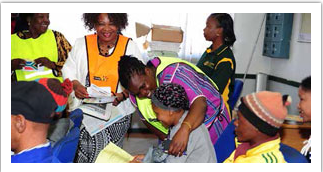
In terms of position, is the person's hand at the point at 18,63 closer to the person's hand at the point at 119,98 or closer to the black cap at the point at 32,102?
the person's hand at the point at 119,98

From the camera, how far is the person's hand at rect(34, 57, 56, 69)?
2.05 metres

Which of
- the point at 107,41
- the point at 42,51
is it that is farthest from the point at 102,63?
the point at 42,51

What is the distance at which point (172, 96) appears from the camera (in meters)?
1.54

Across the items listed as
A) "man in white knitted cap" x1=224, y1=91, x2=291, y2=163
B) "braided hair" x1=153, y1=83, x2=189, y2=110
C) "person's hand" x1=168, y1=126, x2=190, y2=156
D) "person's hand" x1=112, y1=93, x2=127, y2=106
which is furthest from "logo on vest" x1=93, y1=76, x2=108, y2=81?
"man in white knitted cap" x1=224, y1=91, x2=291, y2=163

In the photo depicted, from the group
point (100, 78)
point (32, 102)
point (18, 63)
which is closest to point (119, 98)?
point (100, 78)

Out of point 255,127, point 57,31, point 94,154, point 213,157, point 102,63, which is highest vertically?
point 57,31

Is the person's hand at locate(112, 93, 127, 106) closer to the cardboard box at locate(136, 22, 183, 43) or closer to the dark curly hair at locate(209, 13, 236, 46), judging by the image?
the dark curly hair at locate(209, 13, 236, 46)

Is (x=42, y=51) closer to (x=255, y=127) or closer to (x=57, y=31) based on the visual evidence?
(x=57, y=31)

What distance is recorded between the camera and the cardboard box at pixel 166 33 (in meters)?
3.22

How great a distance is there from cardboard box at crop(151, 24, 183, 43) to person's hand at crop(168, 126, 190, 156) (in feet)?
5.88

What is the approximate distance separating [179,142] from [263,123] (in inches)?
13.1

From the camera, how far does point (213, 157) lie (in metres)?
1.54
